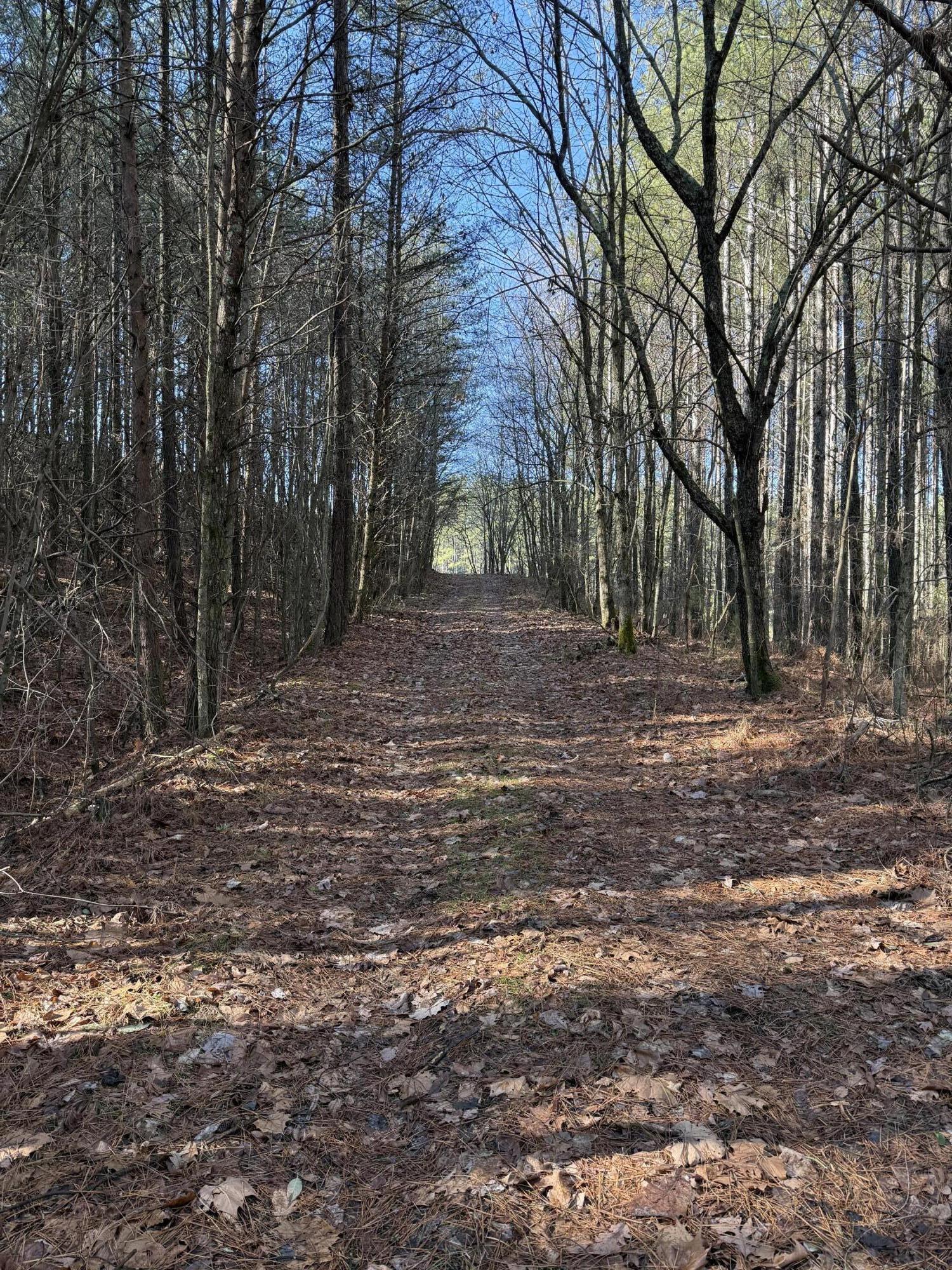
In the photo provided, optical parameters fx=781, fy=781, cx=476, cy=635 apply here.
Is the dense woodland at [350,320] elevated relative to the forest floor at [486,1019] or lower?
elevated

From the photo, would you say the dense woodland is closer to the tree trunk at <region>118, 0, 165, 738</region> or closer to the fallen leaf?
the tree trunk at <region>118, 0, 165, 738</region>

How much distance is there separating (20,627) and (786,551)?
54.2 feet

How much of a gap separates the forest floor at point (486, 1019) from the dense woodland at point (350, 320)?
136cm

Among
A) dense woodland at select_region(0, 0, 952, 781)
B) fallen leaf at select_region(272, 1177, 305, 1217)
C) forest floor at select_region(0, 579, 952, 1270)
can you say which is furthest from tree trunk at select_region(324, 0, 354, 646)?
fallen leaf at select_region(272, 1177, 305, 1217)

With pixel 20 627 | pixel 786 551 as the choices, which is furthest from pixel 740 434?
pixel 786 551

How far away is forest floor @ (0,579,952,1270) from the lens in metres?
2.40

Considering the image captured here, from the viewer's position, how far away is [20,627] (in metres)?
4.30

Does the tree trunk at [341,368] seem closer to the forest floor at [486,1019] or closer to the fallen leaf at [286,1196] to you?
the forest floor at [486,1019]

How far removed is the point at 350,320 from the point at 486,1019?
11845 millimetres

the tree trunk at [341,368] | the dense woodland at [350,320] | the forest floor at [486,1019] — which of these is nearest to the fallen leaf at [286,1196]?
the forest floor at [486,1019]

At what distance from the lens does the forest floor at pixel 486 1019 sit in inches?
94.4

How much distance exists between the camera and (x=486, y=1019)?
136 inches

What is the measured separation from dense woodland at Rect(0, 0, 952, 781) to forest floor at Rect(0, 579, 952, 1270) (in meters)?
1.36

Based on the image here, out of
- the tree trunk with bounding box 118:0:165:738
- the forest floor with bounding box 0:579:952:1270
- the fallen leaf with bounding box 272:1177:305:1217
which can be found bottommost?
the fallen leaf with bounding box 272:1177:305:1217
